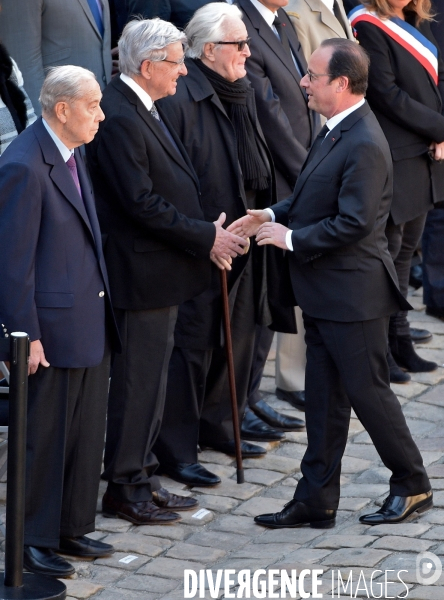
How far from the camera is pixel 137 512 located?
5.05 m

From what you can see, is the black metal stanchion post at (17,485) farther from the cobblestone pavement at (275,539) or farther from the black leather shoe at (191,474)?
the black leather shoe at (191,474)

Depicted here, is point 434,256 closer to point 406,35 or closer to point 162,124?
point 406,35

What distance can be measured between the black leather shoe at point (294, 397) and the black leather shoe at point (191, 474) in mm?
1079

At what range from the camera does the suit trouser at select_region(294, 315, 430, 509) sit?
15.6 ft

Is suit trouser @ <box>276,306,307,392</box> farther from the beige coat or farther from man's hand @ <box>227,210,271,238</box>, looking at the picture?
the beige coat

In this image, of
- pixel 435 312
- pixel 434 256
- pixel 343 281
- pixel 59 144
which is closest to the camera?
pixel 59 144

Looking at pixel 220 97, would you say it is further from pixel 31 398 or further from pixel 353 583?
pixel 353 583

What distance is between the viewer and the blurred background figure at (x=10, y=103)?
5.01 m

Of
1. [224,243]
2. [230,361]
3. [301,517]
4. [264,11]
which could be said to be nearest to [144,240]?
[224,243]

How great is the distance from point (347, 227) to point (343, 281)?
0.25 m

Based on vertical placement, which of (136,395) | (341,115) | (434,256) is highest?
(341,115)

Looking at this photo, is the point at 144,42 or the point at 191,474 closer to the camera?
the point at 144,42

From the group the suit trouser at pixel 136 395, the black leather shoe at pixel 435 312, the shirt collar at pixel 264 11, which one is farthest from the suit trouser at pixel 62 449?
the black leather shoe at pixel 435 312

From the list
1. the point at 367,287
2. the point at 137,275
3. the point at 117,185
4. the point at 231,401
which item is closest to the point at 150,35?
the point at 117,185
